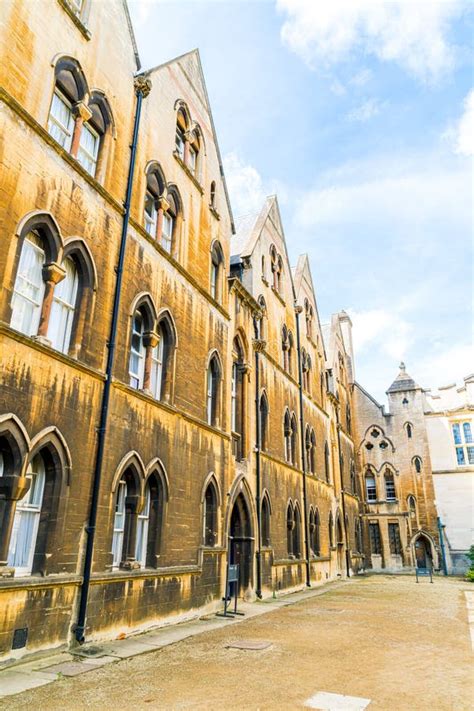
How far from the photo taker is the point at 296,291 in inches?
1172

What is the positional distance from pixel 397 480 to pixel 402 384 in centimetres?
762

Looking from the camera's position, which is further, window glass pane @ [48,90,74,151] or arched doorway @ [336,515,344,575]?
arched doorway @ [336,515,344,575]

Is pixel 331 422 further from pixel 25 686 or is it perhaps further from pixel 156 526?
pixel 25 686

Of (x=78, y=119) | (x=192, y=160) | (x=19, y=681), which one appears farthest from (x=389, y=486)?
(x=19, y=681)

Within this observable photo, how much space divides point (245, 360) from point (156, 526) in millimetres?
8789

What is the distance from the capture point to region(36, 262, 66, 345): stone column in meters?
9.64

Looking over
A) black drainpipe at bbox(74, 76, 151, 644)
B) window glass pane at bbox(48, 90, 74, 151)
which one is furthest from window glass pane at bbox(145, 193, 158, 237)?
window glass pane at bbox(48, 90, 74, 151)

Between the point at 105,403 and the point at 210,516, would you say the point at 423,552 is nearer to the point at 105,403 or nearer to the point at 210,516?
the point at 210,516

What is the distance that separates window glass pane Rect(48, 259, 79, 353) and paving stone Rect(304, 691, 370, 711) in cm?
746

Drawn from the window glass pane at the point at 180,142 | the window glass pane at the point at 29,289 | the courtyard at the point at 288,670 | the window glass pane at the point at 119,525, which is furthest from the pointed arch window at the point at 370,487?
the window glass pane at the point at 29,289

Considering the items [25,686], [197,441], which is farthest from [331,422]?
[25,686]

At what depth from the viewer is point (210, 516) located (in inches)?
608

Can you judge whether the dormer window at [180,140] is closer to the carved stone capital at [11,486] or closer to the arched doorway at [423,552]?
the carved stone capital at [11,486]

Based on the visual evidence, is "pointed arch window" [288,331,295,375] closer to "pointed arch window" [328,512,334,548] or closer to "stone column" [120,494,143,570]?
"pointed arch window" [328,512,334,548]
